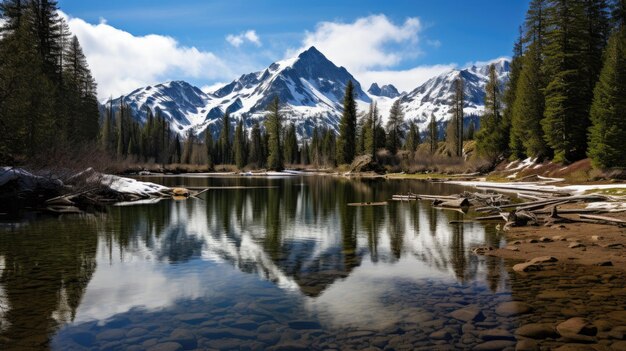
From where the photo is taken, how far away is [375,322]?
24.9ft

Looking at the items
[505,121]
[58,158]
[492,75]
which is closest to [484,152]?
[505,121]

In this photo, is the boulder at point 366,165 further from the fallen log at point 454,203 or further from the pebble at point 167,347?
the pebble at point 167,347

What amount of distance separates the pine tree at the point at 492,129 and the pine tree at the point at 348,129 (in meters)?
33.0

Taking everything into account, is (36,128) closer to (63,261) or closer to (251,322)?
(63,261)

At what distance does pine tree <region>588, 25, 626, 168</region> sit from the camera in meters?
36.4

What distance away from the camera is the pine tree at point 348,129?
102 m

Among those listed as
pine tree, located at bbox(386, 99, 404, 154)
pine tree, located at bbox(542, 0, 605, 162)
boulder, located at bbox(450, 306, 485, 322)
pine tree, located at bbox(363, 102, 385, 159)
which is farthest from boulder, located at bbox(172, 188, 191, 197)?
pine tree, located at bbox(386, 99, 404, 154)

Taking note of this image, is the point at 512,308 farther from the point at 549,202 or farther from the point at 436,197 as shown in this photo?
the point at 436,197

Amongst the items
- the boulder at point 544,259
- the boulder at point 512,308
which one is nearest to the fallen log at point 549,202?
the boulder at point 544,259

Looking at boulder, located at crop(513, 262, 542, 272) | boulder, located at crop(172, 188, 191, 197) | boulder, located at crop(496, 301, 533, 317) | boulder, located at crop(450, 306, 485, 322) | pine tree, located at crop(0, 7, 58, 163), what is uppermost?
pine tree, located at crop(0, 7, 58, 163)

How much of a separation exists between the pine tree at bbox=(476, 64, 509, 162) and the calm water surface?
175 feet

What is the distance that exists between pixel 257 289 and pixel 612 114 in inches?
1574

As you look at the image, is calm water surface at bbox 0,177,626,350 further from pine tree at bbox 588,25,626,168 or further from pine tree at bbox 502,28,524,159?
pine tree at bbox 502,28,524,159

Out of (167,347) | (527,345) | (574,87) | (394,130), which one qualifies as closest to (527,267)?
(527,345)
